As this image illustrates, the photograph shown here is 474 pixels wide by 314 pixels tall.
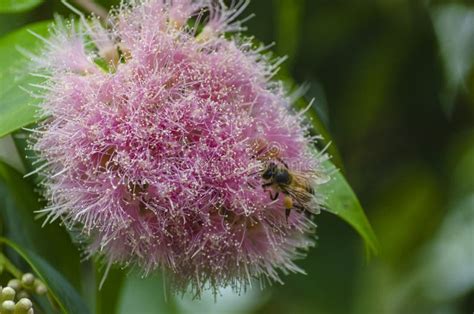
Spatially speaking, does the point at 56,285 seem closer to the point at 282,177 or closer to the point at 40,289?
the point at 40,289

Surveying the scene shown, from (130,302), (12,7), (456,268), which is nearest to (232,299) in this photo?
(130,302)

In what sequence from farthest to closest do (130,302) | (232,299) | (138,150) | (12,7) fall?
(232,299) < (130,302) < (12,7) < (138,150)

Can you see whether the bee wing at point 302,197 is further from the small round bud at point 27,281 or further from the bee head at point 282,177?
the small round bud at point 27,281

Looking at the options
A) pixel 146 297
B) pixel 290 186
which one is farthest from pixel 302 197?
pixel 146 297

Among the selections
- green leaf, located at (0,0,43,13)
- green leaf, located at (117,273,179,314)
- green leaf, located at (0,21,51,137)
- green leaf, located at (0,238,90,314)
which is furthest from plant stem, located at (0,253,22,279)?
green leaf, located at (117,273,179,314)

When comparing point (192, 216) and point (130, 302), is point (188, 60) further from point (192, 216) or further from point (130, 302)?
point (130, 302)

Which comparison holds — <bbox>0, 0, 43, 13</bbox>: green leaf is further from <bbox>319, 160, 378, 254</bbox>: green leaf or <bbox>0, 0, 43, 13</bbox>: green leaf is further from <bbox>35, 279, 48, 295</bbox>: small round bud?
<bbox>319, 160, 378, 254</bbox>: green leaf
